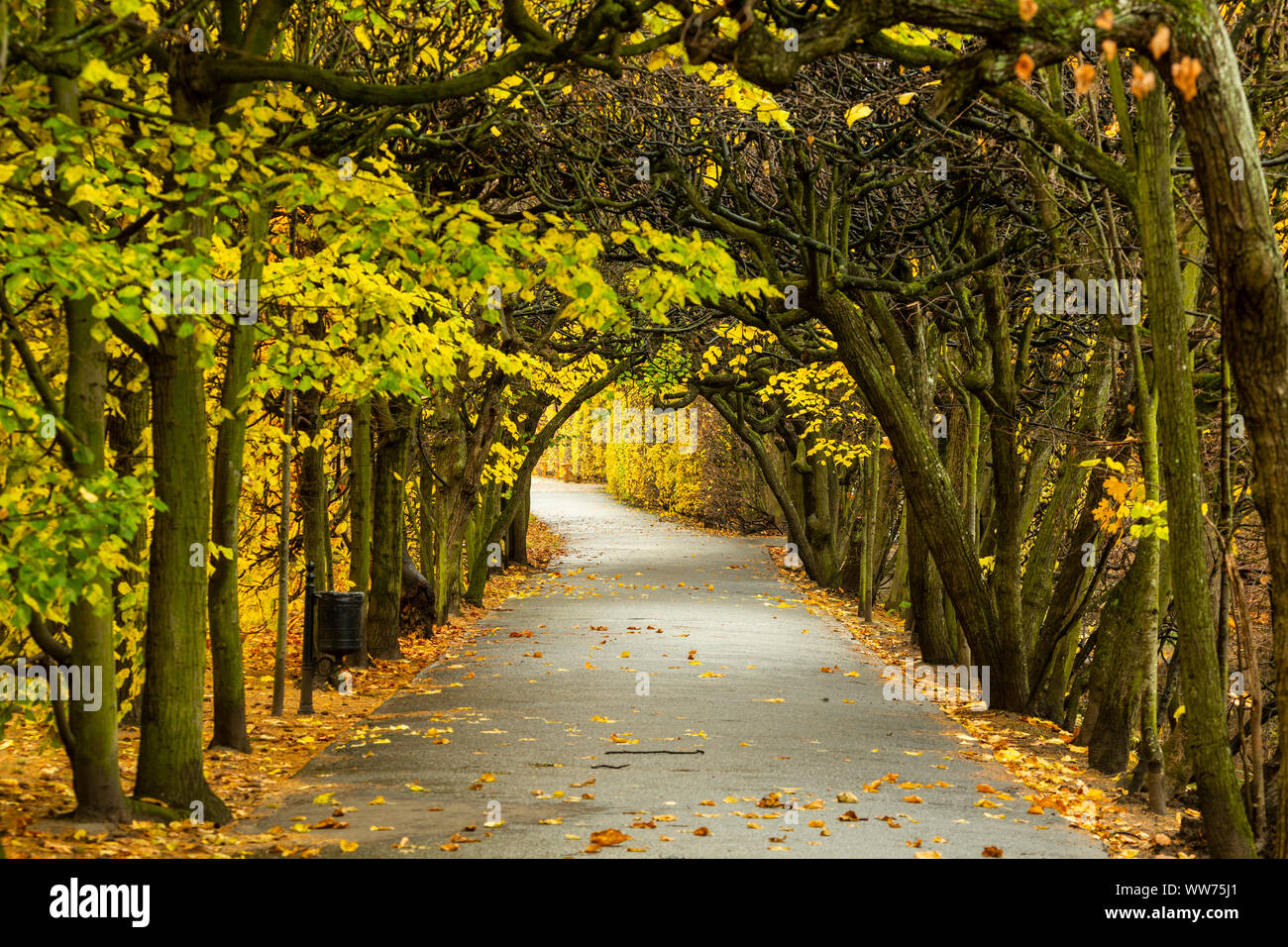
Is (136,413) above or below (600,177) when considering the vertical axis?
below

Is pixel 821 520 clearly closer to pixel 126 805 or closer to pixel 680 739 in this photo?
pixel 680 739

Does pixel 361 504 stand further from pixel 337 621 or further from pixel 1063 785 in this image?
pixel 1063 785

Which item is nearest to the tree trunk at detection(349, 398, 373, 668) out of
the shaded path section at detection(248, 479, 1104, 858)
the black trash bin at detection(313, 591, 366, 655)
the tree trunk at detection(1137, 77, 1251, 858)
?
the shaded path section at detection(248, 479, 1104, 858)

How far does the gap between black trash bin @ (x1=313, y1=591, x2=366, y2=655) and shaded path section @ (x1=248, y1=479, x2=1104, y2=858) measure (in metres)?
0.77

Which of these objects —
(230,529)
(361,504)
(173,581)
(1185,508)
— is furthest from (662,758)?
(361,504)

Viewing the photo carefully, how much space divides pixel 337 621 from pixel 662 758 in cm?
419

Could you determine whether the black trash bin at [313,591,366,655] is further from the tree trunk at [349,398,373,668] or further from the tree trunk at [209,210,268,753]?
the tree trunk at [209,210,268,753]

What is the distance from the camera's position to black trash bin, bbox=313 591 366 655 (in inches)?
502

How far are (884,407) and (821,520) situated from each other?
45.9 feet

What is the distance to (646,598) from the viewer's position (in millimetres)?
22953

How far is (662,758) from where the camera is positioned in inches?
402

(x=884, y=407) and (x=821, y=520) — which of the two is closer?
(x=884, y=407)

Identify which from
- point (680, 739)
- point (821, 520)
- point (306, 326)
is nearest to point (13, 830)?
point (680, 739)
